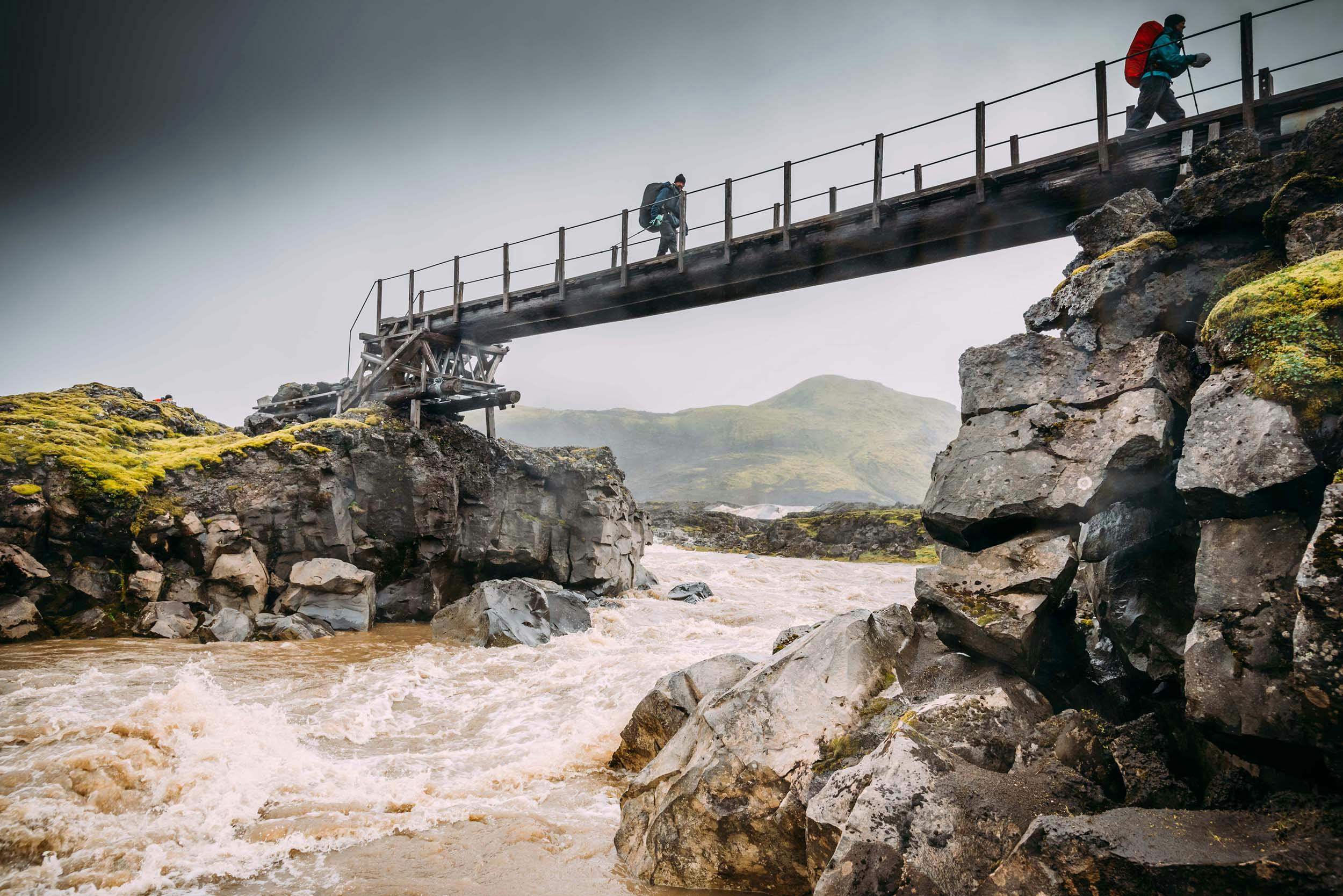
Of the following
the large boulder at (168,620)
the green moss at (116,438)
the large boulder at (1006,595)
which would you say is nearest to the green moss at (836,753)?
the large boulder at (1006,595)

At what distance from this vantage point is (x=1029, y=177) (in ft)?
43.2

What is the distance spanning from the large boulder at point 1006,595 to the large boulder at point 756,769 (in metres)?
0.96

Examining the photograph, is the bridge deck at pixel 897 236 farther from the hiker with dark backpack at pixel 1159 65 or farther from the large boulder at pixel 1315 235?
the large boulder at pixel 1315 235

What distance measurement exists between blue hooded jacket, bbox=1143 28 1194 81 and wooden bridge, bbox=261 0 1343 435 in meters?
0.26

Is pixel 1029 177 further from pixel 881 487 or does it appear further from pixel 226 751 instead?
pixel 881 487

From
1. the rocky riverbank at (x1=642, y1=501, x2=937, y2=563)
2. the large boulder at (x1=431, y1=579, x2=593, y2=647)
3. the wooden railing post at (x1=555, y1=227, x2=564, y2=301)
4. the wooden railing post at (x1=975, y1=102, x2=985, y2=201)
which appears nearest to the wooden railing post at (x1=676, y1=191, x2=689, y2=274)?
the wooden railing post at (x1=555, y1=227, x2=564, y2=301)

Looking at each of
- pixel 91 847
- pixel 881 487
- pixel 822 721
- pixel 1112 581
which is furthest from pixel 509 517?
pixel 881 487

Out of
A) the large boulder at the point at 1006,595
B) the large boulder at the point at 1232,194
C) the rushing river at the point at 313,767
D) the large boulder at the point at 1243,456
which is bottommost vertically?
the rushing river at the point at 313,767

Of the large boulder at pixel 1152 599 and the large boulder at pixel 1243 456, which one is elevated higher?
the large boulder at pixel 1243 456

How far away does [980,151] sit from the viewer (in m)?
13.4

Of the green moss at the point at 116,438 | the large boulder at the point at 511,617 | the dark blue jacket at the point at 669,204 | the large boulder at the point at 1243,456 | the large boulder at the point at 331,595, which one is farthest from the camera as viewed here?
the dark blue jacket at the point at 669,204

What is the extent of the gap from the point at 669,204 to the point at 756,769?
51.1 ft

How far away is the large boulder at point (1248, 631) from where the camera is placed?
3822mm

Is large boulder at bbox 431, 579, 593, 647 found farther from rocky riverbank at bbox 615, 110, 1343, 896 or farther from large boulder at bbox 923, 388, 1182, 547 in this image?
large boulder at bbox 923, 388, 1182, 547
